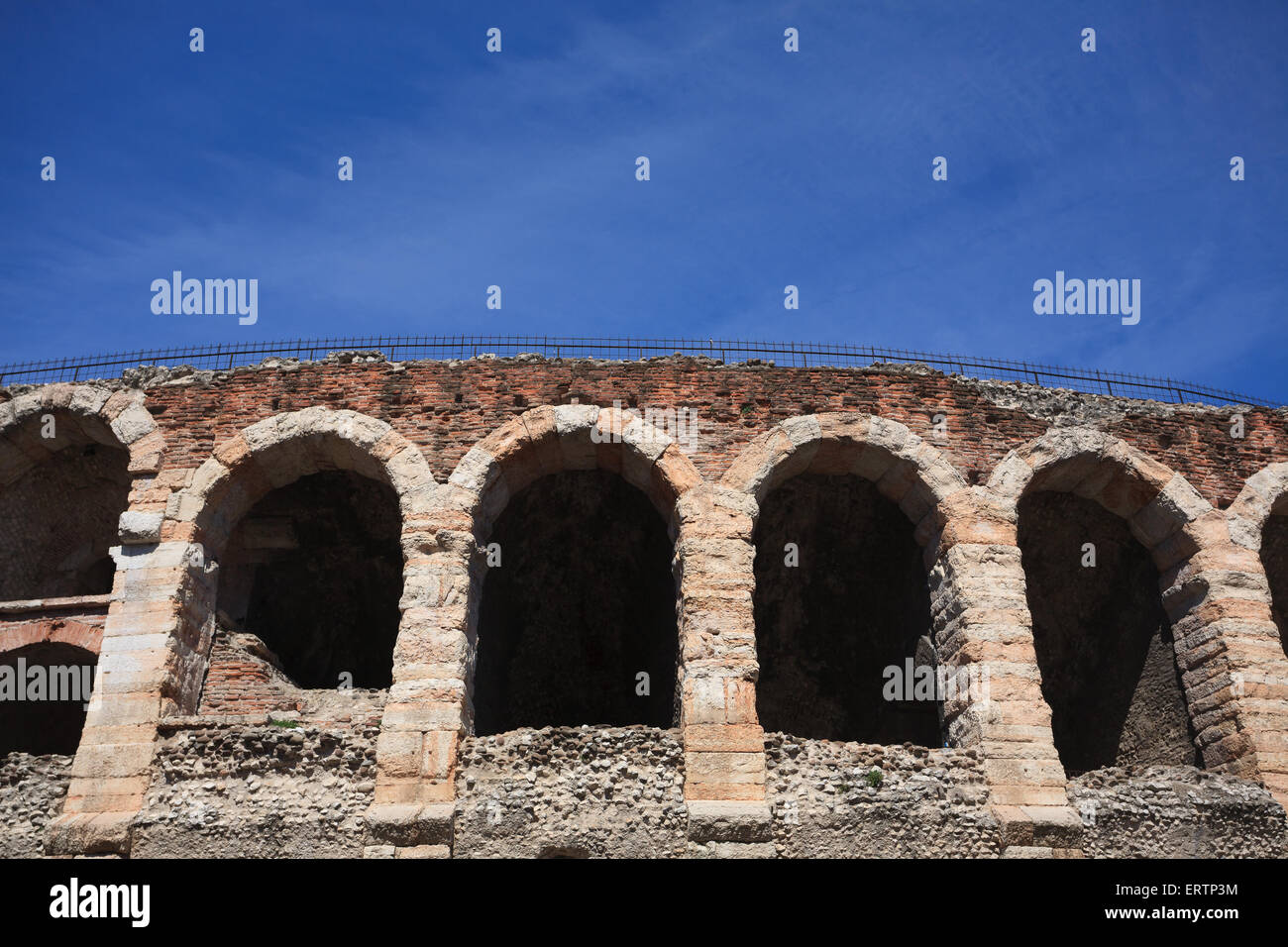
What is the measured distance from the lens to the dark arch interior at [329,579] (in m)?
16.2

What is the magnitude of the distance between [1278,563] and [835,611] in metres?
6.35

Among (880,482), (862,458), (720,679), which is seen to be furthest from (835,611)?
(720,679)

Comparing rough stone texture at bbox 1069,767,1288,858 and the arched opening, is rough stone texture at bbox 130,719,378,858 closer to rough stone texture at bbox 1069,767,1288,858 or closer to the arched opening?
the arched opening

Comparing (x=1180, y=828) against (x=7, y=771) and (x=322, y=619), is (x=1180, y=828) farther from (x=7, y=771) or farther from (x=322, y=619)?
(x=7, y=771)

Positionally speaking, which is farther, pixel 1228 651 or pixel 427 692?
pixel 1228 651

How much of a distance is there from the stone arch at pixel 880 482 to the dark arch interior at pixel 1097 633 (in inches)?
72.9

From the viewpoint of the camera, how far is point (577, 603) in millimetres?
17359

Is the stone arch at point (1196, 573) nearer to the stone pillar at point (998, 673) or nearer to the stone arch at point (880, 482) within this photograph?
the stone pillar at point (998, 673)

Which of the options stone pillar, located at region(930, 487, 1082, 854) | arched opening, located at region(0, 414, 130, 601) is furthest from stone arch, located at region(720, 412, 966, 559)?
arched opening, located at region(0, 414, 130, 601)

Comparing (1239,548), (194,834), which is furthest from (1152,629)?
(194,834)

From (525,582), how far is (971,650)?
6969mm

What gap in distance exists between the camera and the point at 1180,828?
12.1 meters

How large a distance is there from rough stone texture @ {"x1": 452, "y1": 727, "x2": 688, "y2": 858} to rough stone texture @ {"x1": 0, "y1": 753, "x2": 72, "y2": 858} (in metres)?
4.40

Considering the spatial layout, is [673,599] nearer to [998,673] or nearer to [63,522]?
[998,673]
